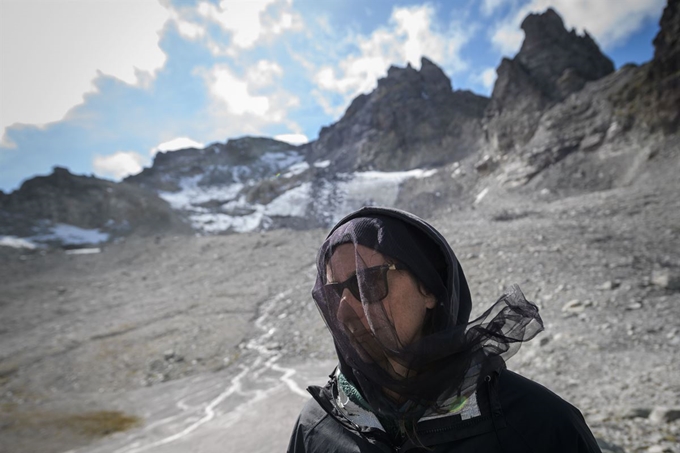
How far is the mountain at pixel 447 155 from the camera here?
2156cm

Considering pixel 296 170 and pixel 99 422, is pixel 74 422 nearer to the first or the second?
pixel 99 422

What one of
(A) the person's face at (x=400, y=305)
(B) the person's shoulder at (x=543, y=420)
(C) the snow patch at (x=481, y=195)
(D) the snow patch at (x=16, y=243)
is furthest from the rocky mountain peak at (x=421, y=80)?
(B) the person's shoulder at (x=543, y=420)

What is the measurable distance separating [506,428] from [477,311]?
7392mm

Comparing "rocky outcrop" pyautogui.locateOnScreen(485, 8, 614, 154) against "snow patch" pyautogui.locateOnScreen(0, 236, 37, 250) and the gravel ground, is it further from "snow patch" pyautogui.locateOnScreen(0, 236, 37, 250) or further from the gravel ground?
"snow patch" pyautogui.locateOnScreen(0, 236, 37, 250)

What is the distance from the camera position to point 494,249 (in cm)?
1098

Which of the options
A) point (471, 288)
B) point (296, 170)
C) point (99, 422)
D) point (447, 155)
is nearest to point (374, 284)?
point (471, 288)

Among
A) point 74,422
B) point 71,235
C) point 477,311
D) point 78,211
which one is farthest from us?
point 78,211

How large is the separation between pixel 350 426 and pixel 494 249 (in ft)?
35.9

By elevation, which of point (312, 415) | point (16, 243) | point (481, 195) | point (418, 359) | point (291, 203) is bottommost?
point (312, 415)

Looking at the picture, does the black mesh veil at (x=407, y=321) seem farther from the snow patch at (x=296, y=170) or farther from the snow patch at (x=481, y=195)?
the snow patch at (x=296, y=170)

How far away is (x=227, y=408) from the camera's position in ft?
22.3

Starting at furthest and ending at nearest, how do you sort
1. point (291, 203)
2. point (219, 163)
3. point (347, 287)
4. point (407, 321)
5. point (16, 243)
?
point (219, 163) < point (291, 203) < point (16, 243) < point (347, 287) < point (407, 321)

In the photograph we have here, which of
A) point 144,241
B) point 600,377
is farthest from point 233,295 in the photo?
point 144,241

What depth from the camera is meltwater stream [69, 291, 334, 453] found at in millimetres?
5344
